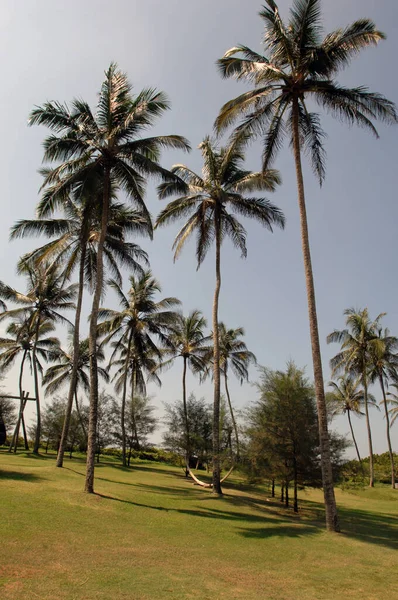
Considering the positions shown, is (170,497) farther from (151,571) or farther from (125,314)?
(125,314)

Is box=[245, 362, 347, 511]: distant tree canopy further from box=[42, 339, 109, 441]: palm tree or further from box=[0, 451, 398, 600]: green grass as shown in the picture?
box=[42, 339, 109, 441]: palm tree

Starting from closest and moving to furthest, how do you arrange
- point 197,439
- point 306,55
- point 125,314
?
1. point 306,55
2. point 197,439
3. point 125,314

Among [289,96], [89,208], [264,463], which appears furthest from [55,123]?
[264,463]

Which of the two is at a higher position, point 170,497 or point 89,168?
point 89,168

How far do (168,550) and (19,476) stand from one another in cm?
1012

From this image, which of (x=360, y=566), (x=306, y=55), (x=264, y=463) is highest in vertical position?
(x=306, y=55)

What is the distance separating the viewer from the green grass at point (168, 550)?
7778 millimetres

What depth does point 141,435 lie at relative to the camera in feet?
136

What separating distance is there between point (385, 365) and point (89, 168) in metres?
37.1

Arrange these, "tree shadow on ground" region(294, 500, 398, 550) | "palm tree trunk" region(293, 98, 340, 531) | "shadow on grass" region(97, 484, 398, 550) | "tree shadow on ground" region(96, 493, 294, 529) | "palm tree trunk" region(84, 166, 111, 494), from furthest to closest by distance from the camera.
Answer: "palm tree trunk" region(84, 166, 111, 494)
"tree shadow on ground" region(96, 493, 294, 529)
"tree shadow on ground" region(294, 500, 398, 550)
"palm tree trunk" region(293, 98, 340, 531)
"shadow on grass" region(97, 484, 398, 550)

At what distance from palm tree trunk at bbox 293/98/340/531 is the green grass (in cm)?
97

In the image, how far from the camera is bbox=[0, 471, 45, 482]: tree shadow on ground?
17.3 metres

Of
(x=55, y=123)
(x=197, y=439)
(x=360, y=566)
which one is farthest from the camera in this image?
(x=197, y=439)

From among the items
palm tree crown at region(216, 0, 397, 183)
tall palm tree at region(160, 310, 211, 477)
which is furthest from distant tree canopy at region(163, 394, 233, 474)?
palm tree crown at region(216, 0, 397, 183)
